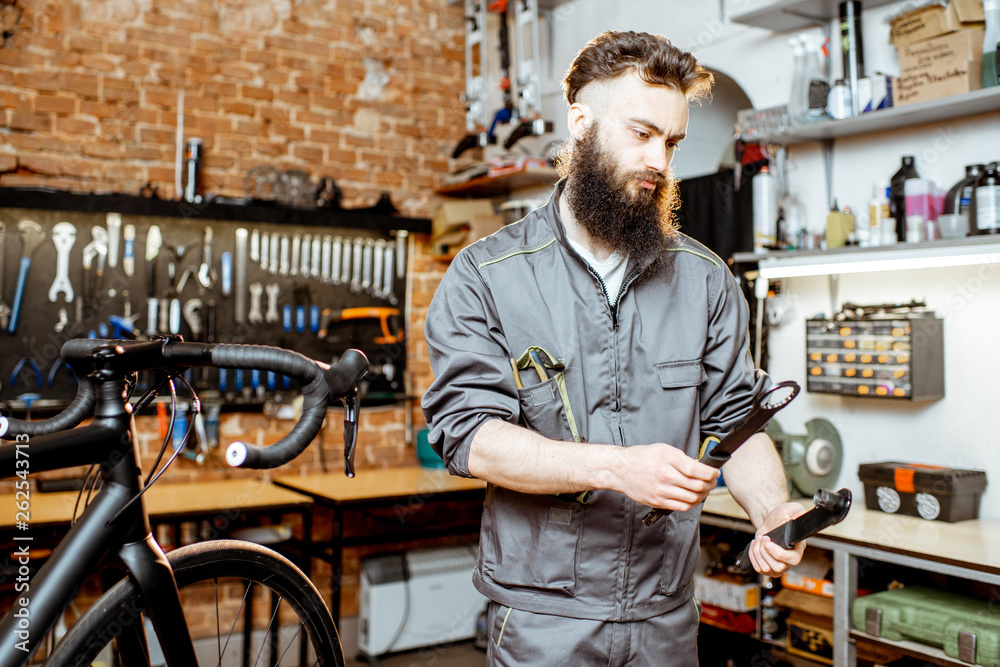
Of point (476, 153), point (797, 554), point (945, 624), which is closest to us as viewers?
point (797, 554)

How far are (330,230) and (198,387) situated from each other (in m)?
1.00

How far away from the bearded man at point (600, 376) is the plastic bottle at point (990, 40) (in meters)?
1.45

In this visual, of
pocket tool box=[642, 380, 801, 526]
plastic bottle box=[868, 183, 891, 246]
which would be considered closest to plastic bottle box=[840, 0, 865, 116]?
plastic bottle box=[868, 183, 891, 246]

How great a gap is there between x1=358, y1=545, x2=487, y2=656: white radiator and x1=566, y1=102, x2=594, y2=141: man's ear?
2.83 m

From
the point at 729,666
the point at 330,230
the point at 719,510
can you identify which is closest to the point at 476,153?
the point at 330,230

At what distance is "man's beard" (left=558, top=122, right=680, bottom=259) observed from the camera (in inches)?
63.1

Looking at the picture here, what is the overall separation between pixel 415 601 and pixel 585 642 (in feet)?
9.04

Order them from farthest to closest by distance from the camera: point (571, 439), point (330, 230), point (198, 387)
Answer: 1. point (330, 230)
2. point (198, 387)
3. point (571, 439)

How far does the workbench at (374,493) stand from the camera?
343 cm

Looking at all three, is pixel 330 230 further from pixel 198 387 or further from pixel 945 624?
pixel 945 624

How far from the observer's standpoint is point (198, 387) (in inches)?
153

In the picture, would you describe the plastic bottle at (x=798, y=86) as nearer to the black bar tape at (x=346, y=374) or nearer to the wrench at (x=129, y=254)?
the black bar tape at (x=346, y=374)

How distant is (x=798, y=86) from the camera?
3.14m

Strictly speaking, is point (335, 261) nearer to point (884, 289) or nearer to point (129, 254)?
point (129, 254)
